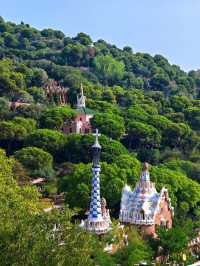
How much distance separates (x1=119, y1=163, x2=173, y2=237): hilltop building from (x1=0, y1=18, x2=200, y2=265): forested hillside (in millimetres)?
1174

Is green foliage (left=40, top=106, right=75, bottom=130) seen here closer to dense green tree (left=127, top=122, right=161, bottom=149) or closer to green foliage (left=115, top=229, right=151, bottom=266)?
dense green tree (left=127, top=122, right=161, bottom=149)

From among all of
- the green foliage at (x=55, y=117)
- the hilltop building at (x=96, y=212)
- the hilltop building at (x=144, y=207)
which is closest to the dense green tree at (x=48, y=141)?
the green foliage at (x=55, y=117)

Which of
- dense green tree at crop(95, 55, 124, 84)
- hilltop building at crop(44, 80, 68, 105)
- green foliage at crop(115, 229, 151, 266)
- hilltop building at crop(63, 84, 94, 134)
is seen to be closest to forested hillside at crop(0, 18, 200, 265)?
dense green tree at crop(95, 55, 124, 84)

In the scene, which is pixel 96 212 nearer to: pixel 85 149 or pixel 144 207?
pixel 144 207

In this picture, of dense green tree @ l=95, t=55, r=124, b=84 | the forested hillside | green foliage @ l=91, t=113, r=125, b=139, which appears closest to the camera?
the forested hillside

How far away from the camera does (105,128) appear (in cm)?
6000

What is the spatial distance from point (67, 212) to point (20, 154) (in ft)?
87.7

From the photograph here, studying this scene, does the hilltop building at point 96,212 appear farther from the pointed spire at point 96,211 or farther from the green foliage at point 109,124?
the green foliage at point 109,124

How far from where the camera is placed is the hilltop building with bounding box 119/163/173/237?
36.9 m

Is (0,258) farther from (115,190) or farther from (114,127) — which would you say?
(114,127)

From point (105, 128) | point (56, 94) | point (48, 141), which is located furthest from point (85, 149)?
point (56, 94)

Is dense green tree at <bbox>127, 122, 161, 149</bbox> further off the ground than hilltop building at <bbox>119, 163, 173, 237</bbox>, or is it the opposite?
dense green tree at <bbox>127, 122, 161, 149</bbox>

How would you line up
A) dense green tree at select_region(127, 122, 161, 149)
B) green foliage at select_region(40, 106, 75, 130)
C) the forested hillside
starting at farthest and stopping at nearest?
dense green tree at select_region(127, 122, 161, 149)
green foliage at select_region(40, 106, 75, 130)
the forested hillside

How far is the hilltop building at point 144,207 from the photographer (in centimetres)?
3688
